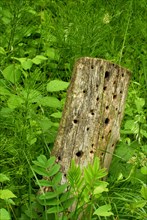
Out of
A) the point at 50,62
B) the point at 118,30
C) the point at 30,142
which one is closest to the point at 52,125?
the point at 30,142

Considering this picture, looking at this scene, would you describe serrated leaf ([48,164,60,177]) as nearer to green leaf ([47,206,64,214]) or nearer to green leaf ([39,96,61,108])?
green leaf ([47,206,64,214])

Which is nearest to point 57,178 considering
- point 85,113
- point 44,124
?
point 85,113

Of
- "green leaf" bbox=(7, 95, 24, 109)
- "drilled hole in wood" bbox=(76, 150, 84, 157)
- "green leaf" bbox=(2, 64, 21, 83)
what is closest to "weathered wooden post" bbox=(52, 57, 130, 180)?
"drilled hole in wood" bbox=(76, 150, 84, 157)

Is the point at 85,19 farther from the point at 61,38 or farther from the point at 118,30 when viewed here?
the point at 118,30

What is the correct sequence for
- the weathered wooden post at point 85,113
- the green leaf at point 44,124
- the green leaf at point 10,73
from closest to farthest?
the weathered wooden post at point 85,113
the green leaf at point 44,124
the green leaf at point 10,73

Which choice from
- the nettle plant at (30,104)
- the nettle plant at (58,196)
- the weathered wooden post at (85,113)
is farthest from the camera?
the nettle plant at (30,104)

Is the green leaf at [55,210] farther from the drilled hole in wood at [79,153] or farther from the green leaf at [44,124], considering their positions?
the green leaf at [44,124]

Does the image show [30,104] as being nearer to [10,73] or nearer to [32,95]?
[32,95]

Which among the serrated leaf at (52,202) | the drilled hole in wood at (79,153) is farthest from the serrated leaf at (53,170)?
the drilled hole in wood at (79,153)
